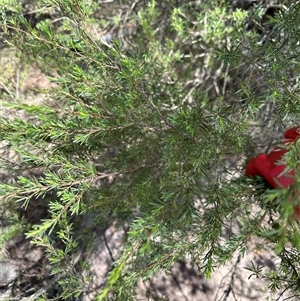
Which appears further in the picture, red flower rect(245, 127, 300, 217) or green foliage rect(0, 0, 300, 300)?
red flower rect(245, 127, 300, 217)

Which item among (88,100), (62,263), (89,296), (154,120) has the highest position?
(154,120)

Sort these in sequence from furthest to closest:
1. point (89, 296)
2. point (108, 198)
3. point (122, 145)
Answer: point (89, 296)
point (122, 145)
point (108, 198)

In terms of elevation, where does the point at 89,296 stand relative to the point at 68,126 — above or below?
below

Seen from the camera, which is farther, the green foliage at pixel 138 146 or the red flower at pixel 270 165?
the red flower at pixel 270 165

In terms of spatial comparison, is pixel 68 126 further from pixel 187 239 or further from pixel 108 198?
pixel 187 239

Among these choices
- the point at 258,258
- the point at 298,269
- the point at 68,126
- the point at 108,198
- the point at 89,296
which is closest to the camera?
the point at 68,126

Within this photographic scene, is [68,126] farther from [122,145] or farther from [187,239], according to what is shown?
[187,239]

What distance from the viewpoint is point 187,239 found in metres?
1.93

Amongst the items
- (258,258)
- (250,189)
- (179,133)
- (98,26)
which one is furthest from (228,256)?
(98,26)

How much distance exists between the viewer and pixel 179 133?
1967 mm

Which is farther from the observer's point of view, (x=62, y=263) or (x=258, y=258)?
(x=258, y=258)

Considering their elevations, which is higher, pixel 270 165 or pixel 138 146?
pixel 270 165

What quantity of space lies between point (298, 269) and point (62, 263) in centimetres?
135

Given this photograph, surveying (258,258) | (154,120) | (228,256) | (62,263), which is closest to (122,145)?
(154,120)
